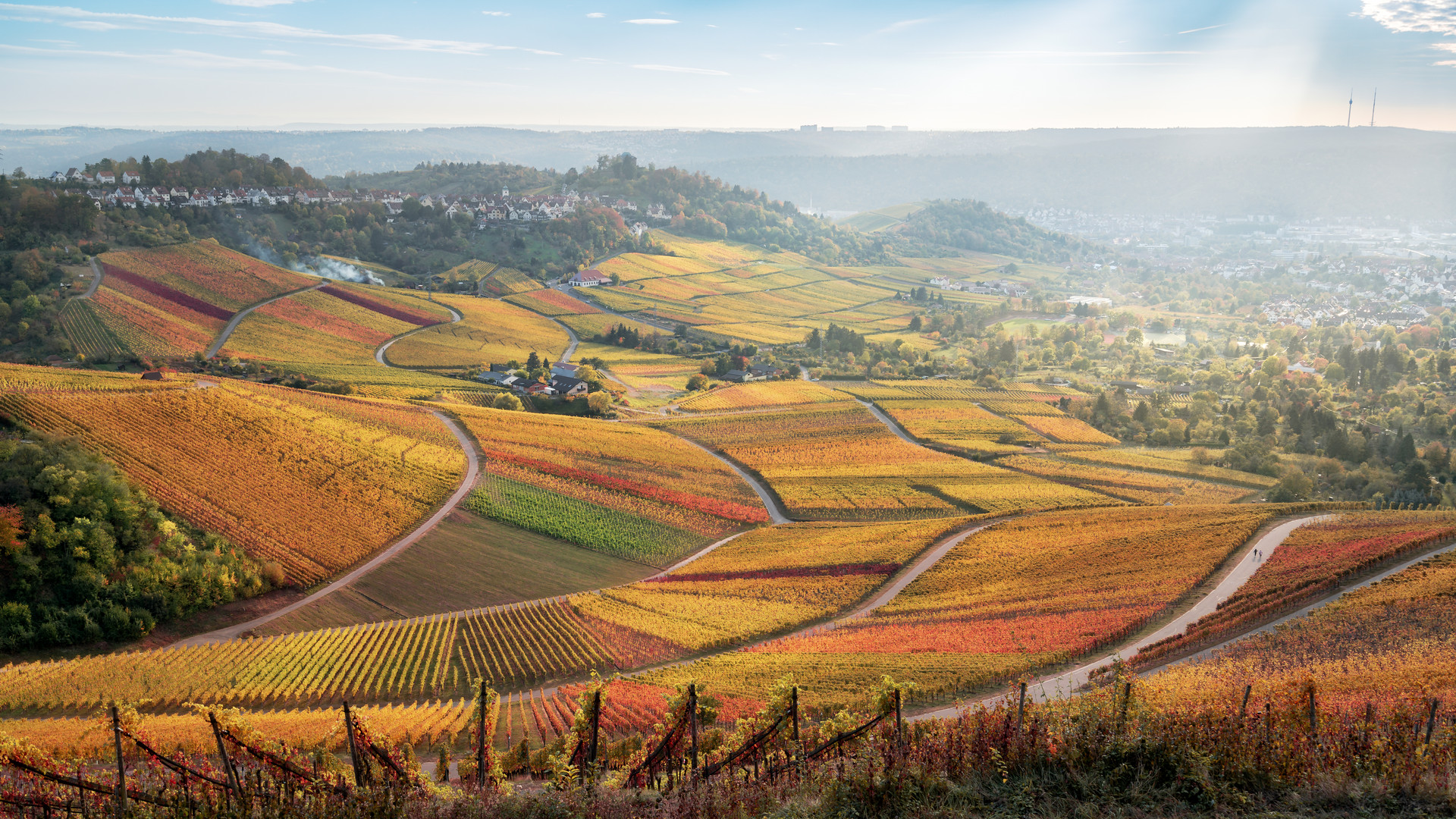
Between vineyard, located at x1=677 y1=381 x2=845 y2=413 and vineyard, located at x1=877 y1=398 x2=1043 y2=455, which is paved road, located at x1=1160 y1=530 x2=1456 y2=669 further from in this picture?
vineyard, located at x1=677 y1=381 x2=845 y2=413

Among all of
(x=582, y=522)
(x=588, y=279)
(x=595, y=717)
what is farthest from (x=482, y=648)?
(x=588, y=279)

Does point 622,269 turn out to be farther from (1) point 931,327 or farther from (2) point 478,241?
(1) point 931,327

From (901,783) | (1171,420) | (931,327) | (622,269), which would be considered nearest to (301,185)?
(622,269)

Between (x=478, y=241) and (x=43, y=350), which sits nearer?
(x=43, y=350)

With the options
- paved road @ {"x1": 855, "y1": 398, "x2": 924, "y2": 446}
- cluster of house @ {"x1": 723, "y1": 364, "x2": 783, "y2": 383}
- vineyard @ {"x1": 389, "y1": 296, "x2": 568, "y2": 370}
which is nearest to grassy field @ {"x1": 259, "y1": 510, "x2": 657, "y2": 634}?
paved road @ {"x1": 855, "y1": 398, "x2": 924, "y2": 446}

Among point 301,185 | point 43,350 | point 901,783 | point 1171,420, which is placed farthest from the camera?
point 301,185

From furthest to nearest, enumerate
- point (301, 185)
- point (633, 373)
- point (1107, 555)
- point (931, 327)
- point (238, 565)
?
point (301, 185) < point (931, 327) < point (633, 373) < point (1107, 555) < point (238, 565)

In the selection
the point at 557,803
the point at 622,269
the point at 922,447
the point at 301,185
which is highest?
the point at 301,185

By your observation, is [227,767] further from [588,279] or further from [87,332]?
[588,279]
